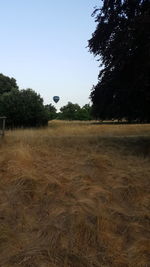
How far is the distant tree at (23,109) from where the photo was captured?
3123cm

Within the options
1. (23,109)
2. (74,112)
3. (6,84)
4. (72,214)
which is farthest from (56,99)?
(72,214)

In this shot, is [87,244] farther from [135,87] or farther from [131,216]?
[135,87]

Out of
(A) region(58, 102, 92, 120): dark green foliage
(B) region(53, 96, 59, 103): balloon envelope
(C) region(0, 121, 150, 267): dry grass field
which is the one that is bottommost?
(C) region(0, 121, 150, 267): dry grass field

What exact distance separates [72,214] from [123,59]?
8.98 m

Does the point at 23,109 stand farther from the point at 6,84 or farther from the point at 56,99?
the point at 56,99

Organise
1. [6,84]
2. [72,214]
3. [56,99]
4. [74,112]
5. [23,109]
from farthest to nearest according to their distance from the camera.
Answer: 1. [74,112]
2. [56,99]
3. [6,84]
4. [23,109]
5. [72,214]

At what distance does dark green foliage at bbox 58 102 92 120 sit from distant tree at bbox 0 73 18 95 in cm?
2766

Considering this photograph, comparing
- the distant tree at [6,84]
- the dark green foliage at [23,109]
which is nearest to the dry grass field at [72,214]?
the dark green foliage at [23,109]

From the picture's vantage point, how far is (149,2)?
1270 cm

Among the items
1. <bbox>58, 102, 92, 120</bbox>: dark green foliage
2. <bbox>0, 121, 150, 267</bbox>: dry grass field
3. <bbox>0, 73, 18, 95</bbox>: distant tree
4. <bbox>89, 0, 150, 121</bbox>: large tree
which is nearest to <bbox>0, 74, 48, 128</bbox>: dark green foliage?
<bbox>0, 73, 18, 95</bbox>: distant tree

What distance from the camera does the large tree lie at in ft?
38.6

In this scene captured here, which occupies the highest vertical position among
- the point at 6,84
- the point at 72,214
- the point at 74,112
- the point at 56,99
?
the point at 6,84

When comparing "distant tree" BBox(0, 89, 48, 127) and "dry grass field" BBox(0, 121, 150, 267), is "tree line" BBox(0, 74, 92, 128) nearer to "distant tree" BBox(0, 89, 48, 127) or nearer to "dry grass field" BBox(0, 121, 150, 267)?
"distant tree" BBox(0, 89, 48, 127)

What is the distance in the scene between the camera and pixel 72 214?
15.4ft
